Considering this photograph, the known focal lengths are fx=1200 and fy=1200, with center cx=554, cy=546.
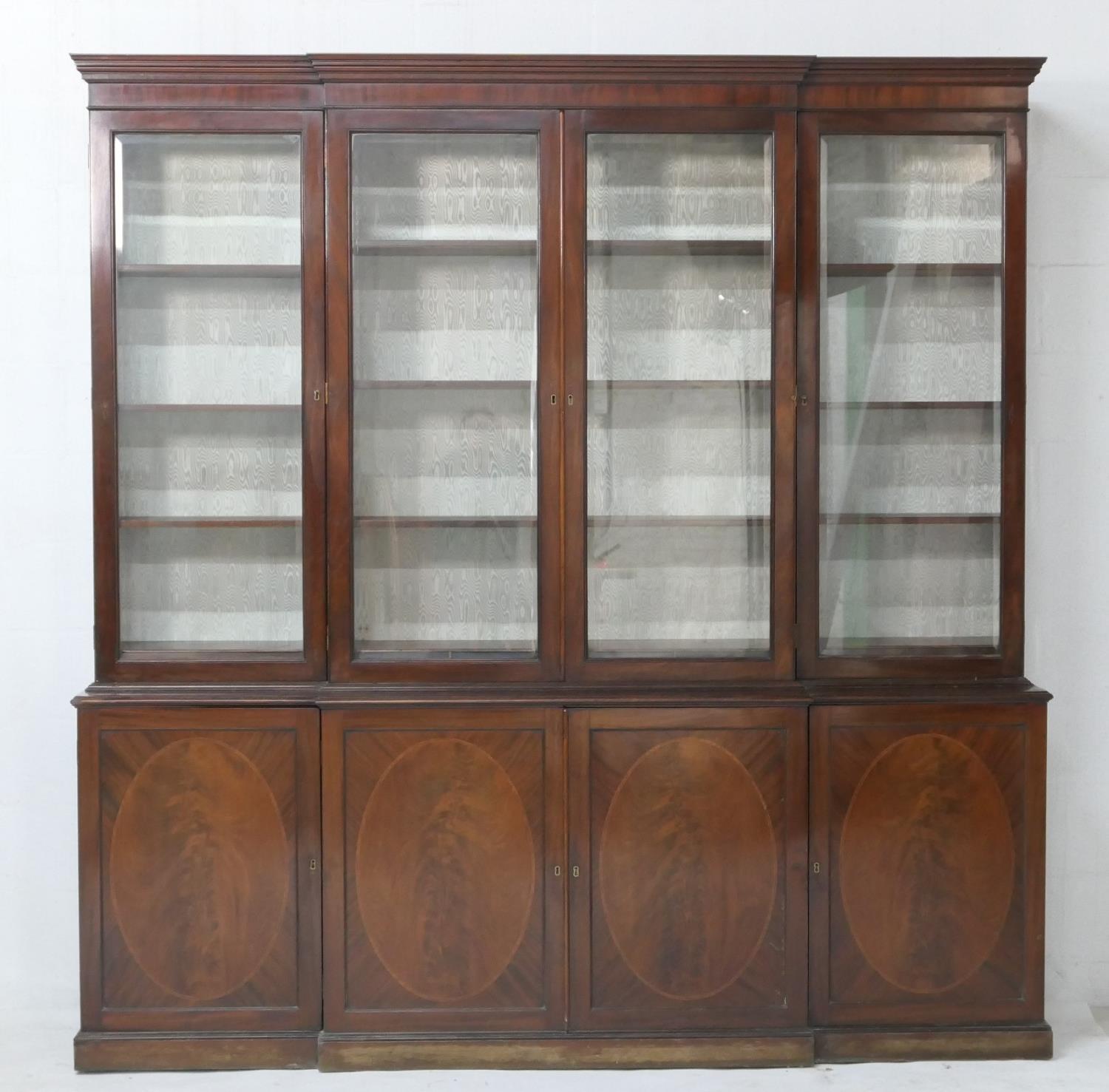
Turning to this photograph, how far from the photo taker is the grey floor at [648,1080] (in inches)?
110

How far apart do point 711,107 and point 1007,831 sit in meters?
1.88

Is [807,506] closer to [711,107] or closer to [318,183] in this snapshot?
[711,107]

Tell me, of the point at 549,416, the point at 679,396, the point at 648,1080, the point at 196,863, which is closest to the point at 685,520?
the point at 679,396

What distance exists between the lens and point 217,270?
9.50 feet

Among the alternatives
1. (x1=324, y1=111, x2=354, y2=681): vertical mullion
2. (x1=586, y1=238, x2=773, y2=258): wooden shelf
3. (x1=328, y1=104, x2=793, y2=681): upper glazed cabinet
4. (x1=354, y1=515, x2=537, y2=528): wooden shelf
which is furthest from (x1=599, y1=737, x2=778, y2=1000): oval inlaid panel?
(x1=586, y1=238, x2=773, y2=258): wooden shelf

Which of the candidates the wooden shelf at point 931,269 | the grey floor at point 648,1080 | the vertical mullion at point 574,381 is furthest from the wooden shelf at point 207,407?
the grey floor at point 648,1080

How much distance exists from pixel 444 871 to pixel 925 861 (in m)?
1.16

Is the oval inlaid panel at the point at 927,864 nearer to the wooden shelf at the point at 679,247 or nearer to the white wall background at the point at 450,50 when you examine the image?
the white wall background at the point at 450,50

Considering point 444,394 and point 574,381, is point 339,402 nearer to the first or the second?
point 444,394

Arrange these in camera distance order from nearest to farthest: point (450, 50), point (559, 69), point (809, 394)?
point (559, 69), point (809, 394), point (450, 50)

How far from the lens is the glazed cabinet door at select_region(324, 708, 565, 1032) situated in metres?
2.86

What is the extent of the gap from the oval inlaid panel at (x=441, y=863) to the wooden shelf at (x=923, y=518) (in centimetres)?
108

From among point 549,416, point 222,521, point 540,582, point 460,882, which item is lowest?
point 460,882

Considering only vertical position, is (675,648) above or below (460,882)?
above
